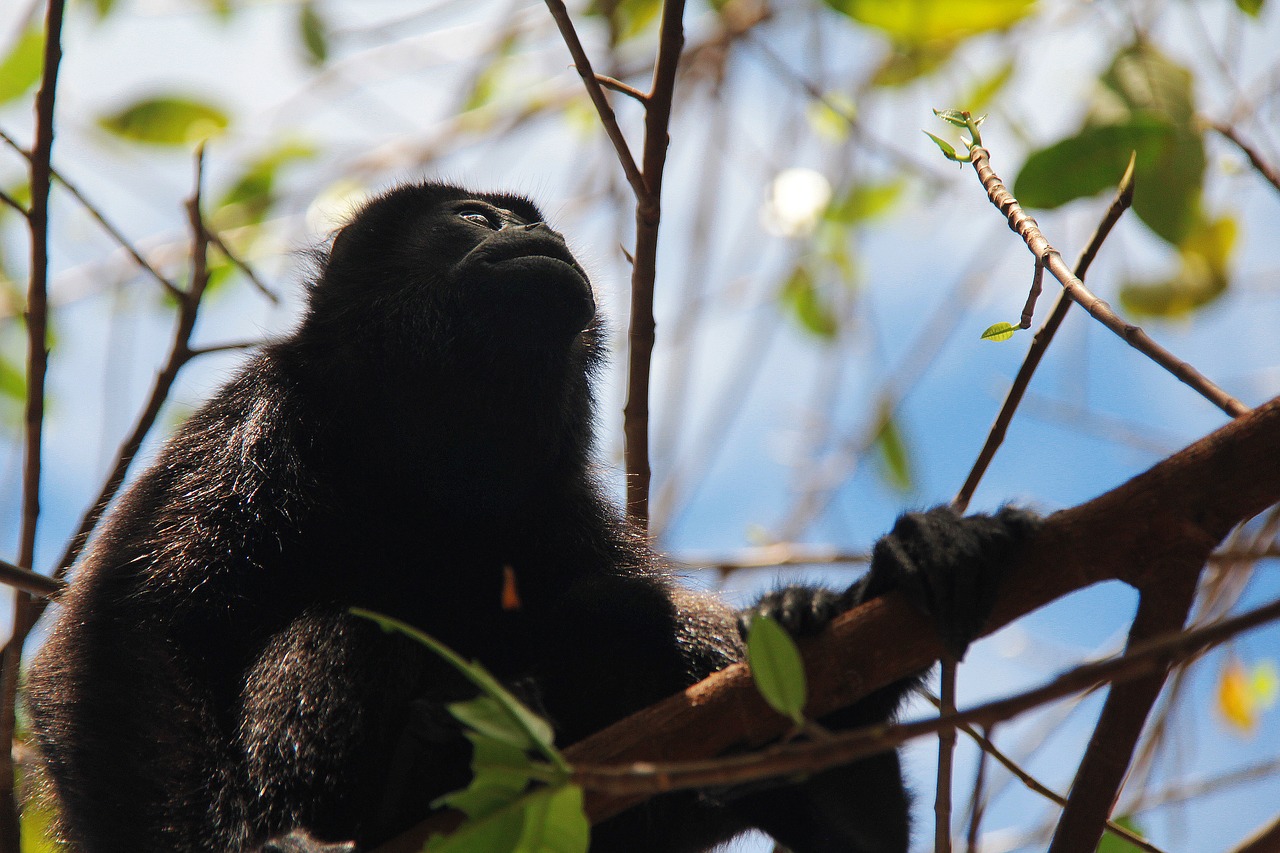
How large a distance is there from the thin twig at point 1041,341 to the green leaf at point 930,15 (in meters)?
1.01

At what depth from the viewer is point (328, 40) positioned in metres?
4.54

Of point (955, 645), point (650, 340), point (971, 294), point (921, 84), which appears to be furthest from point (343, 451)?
point (921, 84)

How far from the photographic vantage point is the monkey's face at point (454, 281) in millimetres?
3035

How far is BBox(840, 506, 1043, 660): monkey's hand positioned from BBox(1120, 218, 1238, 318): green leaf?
2432 mm

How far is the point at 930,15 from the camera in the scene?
306 cm

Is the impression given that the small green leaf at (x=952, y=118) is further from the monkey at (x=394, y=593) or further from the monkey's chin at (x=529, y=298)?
the monkey's chin at (x=529, y=298)

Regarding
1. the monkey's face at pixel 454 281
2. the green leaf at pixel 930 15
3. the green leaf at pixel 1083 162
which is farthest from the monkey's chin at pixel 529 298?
the green leaf at pixel 1083 162

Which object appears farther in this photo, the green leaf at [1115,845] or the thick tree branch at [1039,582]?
the green leaf at [1115,845]

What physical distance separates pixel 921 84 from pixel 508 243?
6.53 feet

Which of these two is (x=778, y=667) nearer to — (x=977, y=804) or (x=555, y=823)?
(x=555, y=823)

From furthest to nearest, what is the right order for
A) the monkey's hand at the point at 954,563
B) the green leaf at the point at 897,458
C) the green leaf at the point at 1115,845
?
the green leaf at the point at 897,458 → the green leaf at the point at 1115,845 → the monkey's hand at the point at 954,563

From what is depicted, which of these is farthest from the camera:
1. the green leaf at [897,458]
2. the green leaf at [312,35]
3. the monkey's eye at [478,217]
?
the green leaf at [312,35]

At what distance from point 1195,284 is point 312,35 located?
3.50 metres

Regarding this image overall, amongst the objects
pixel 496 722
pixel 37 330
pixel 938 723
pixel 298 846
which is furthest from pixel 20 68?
pixel 938 723
